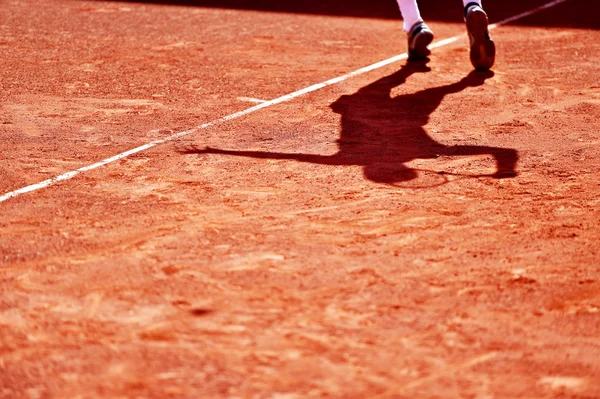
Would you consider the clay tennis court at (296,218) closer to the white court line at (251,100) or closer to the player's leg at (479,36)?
the white court line at (251,100)

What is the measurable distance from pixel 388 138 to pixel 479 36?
1765 millimetres

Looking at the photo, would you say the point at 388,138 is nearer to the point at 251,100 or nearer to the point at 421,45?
the point at 251,100

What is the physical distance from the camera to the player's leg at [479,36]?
7.62 meters

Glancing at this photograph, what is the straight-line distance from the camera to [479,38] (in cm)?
765

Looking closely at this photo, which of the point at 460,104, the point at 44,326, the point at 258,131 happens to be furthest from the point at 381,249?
the point at 460,104

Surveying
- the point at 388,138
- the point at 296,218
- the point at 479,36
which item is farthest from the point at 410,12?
the point at 296,218

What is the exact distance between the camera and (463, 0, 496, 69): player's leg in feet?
25.0

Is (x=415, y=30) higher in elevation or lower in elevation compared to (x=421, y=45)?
higher

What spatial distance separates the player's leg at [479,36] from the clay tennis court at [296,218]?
15cm

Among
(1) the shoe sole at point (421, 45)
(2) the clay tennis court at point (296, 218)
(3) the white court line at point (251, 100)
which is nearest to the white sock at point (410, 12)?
(1) the shoe sole at point (421, 45)

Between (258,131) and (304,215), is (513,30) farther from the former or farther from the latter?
(304,215)

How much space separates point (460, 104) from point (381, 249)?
108 inches

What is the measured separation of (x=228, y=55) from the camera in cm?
837

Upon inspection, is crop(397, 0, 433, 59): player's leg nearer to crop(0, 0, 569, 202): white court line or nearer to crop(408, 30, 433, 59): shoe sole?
crop(408, 30, 433, 59): shoe sole
